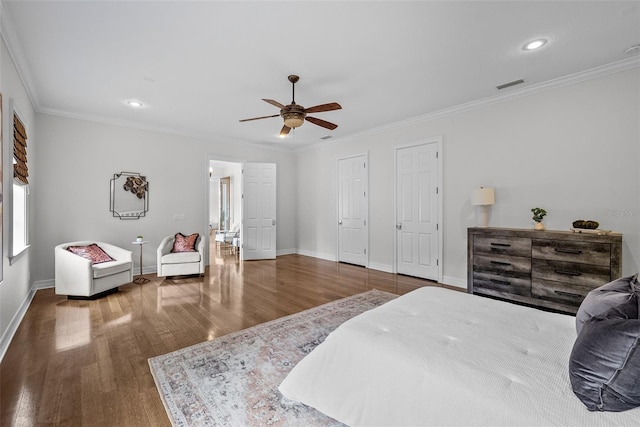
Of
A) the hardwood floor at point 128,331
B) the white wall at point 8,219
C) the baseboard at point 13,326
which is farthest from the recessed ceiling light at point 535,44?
the baseboard at point 13,326

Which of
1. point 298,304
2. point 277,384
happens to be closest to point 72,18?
point 277,384

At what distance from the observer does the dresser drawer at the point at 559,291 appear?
3114 mm

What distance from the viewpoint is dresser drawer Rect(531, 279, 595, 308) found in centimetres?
311

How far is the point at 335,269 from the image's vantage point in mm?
5891

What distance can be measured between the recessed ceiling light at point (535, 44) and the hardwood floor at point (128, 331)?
329cm

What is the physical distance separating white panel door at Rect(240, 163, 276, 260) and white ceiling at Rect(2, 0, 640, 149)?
2.59 meters

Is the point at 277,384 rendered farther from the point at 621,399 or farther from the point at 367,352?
the point at 621,399

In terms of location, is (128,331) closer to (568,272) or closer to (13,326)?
(13,326)

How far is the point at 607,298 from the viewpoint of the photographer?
1.41 m

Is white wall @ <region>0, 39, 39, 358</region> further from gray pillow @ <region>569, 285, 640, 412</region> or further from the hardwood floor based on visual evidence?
gray pillow @ <region>569, 285, 640, 412</region>

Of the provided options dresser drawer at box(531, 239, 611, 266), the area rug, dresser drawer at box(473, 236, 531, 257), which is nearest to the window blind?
the area rug

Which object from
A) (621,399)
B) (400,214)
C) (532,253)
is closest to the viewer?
(621,399)

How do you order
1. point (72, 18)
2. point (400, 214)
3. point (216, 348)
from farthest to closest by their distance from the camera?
point (400, 214)
point (216, 348)
point (72, 18)

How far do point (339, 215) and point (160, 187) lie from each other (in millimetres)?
3704
